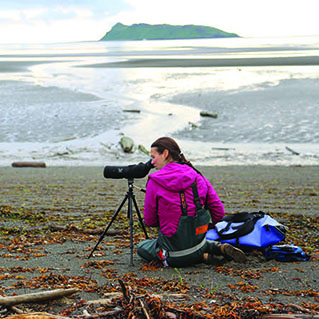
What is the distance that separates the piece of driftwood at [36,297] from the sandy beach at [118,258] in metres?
0.07

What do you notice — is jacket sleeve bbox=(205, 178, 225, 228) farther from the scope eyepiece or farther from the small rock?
the small rock

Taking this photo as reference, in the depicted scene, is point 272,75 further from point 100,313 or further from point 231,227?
point 100,313

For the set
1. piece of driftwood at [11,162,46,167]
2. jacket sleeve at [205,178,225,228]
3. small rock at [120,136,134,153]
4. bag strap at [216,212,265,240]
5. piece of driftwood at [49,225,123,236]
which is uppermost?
jacket sleeve at [205,178,225,228]

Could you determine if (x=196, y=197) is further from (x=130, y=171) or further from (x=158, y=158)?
(x=130, y=171)

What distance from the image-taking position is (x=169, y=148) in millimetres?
4980

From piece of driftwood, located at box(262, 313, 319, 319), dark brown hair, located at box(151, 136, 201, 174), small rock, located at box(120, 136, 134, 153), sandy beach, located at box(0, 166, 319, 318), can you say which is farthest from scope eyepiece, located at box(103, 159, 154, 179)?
small rock, located at box(120, 136, 134, 153)

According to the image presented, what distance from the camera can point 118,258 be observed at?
5484 mm

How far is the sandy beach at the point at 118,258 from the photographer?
4.06 meters

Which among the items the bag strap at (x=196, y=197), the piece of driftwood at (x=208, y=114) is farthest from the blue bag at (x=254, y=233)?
the piece of driftwood at (x=208, y=114)

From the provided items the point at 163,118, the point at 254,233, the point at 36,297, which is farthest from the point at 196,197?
the point at 163,118

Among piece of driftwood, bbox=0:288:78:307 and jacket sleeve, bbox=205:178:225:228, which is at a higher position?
jacket sleeve, bbox=205:178:225:228

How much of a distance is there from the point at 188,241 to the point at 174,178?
0.66 metres

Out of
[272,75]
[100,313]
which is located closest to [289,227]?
[100,313]

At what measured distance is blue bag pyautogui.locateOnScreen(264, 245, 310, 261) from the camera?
5.25 metres
